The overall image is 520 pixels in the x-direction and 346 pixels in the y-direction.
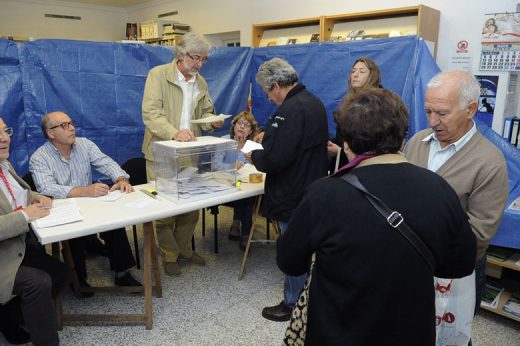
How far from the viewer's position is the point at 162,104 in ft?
9.11

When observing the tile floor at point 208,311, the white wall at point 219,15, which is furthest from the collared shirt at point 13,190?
the white wall at point 219,15

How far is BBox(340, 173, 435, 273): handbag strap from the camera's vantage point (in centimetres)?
95

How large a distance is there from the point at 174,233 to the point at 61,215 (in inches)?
47.1

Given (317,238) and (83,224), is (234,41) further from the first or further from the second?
(317,238)

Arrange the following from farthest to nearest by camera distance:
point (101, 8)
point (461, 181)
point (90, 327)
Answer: point (101, 8) < point (90, 327) < point (461, 181)

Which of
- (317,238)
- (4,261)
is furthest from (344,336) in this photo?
(4,261)

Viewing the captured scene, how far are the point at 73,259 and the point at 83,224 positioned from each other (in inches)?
36.1

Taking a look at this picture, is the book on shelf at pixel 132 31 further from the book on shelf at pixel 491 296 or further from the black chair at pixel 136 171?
the book on shelf at pixel 491 296

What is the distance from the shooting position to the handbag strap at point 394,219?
95 centimetres

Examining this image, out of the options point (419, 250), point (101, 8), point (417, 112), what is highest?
point (101, 8)

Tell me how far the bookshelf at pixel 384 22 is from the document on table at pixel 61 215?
3.35m

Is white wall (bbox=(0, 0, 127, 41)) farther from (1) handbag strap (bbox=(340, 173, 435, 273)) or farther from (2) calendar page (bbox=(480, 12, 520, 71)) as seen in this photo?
(1) handbag strap (bbox=(340, 173, 435, 273))

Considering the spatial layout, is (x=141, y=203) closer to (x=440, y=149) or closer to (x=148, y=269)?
(x=148, y=269)

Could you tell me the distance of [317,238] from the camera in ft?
3.38
